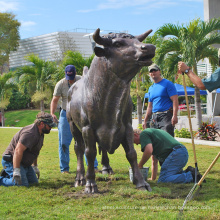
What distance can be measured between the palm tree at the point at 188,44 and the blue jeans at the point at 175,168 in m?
9.54

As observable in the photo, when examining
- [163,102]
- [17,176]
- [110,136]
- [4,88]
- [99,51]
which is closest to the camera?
[99,51]

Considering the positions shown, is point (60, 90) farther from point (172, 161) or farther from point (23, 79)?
point (23, 79)

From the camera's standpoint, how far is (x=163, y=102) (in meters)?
7.06

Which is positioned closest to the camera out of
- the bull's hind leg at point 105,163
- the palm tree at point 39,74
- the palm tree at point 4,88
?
the bull's hind leg at point 105,163

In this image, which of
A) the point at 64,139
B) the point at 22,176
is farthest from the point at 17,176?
the point at 64,139

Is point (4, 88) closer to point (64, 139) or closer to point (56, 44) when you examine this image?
point (56, 44)

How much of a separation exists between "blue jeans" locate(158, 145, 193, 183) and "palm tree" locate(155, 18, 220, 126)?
31.3ft

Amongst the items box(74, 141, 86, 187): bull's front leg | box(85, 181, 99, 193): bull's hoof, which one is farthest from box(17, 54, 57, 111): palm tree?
box(85, 181, 99, 193): bull's hoof

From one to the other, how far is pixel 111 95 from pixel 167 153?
1822 mm

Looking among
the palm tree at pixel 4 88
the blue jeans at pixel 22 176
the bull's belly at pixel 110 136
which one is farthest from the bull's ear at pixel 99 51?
the palm tree at pixel 4 88

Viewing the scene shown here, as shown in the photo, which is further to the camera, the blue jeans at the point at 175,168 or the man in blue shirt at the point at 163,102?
the man in blue shirt at the point at 163,102

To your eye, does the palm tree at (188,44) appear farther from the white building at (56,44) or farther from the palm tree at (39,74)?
the white building at (56,44)

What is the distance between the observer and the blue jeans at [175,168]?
5.96m

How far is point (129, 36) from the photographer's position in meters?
4.89
